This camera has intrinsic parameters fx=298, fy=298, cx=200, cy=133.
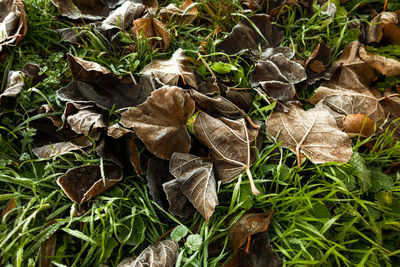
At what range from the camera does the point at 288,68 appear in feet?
6.47

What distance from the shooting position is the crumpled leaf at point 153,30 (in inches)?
78.4

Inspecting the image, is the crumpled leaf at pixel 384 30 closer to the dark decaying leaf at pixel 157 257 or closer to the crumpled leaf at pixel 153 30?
the crumpled leaf at pixel 153 30

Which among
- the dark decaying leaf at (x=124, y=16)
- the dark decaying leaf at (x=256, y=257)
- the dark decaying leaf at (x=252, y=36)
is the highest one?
the dark decaying leaf at (x=124, y=16)

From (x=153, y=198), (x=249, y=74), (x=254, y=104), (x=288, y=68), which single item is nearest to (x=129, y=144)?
(x=153, y=198)

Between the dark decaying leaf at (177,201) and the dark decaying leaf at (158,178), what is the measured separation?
0.27 feet

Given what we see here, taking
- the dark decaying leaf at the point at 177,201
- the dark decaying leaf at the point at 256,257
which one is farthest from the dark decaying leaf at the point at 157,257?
the dark decaying leaf at the point at 256,257

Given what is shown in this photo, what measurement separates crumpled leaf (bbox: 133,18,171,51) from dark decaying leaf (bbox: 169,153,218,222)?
90 cm

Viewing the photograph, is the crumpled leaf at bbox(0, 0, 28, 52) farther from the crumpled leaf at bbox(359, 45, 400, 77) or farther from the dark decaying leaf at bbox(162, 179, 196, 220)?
the crumpled leaf at bbox(359, 45, 400, 77)

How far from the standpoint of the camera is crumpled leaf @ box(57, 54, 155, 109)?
1698 mm

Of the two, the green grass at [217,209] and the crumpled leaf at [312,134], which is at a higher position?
the crumpled leaf at [312,134]

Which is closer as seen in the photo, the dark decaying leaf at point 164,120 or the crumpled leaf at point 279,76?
the dark decaying leaf at point 164,120

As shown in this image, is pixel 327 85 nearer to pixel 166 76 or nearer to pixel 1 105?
pixel 166 76

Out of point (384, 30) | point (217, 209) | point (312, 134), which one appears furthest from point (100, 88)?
point (384, 30)

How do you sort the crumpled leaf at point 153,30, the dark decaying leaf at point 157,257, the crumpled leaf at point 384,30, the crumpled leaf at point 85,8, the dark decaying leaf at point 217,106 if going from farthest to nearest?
the crumpled leaf at point 384,30 < the crumpled leaf at point 85,8 < the crumpled leaf at point 153,30 < the dark decaying leaf at point 217,106 < the dark decaying leaf at point 157,257
